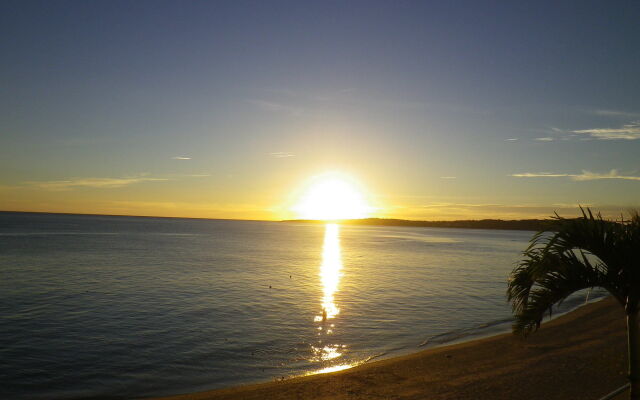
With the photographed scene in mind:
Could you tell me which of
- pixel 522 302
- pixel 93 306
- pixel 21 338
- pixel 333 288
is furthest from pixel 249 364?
pixel 333 288

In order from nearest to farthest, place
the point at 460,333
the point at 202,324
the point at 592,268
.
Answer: the point at 592,268
the point at 460,333
the point at 202,324

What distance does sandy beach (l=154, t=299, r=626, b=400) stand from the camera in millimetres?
13289

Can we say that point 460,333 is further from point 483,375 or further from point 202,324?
point 202,324

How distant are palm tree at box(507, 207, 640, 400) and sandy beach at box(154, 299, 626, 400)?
6.97 metres

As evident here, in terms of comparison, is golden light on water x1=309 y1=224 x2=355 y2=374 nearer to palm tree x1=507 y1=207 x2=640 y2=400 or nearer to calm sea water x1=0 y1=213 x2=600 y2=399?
calm sea water x1=0 y1=213 x2=600 y2=399

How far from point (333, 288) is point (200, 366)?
2425 centimetres

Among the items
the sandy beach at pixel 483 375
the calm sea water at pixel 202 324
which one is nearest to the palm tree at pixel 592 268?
the sandy beach at pixel 483 375

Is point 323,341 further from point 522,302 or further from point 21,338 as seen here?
point 522,302

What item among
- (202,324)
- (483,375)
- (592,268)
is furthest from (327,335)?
(592,268)

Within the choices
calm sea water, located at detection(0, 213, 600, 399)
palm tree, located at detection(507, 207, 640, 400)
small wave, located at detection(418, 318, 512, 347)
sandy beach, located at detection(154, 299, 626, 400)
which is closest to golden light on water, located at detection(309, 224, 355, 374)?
calm sea water, located at detection(0, 213, 600, 399)

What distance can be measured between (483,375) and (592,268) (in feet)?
32.4

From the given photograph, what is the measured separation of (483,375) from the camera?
15.0 metres

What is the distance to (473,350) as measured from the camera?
19.2 metres

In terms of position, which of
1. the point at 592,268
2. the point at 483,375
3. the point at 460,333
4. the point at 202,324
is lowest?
the point at 460,333
